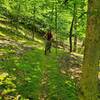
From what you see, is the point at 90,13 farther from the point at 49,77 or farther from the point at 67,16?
the point at 67,16

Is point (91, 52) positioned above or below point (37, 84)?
above

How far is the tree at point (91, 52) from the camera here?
6578mm

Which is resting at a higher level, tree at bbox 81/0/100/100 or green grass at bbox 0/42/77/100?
tree at bbox 81/0/100/100

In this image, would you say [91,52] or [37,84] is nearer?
[91,52]

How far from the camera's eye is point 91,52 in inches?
262

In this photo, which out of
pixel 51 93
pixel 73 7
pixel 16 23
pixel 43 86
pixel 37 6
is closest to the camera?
pixel 51 93

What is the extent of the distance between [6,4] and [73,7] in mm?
12023

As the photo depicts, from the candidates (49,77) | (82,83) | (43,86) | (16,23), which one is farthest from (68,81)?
(16,23)

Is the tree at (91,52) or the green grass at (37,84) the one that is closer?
the tree at (91,52)

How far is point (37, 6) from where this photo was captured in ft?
153

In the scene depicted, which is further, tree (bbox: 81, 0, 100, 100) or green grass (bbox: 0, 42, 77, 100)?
green grass (bbox: 0, 42, 77, 100)

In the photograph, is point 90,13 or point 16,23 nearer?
point 90,13

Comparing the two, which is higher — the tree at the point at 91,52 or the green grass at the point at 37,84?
the tree at the point at 91,52

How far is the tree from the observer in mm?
6578
